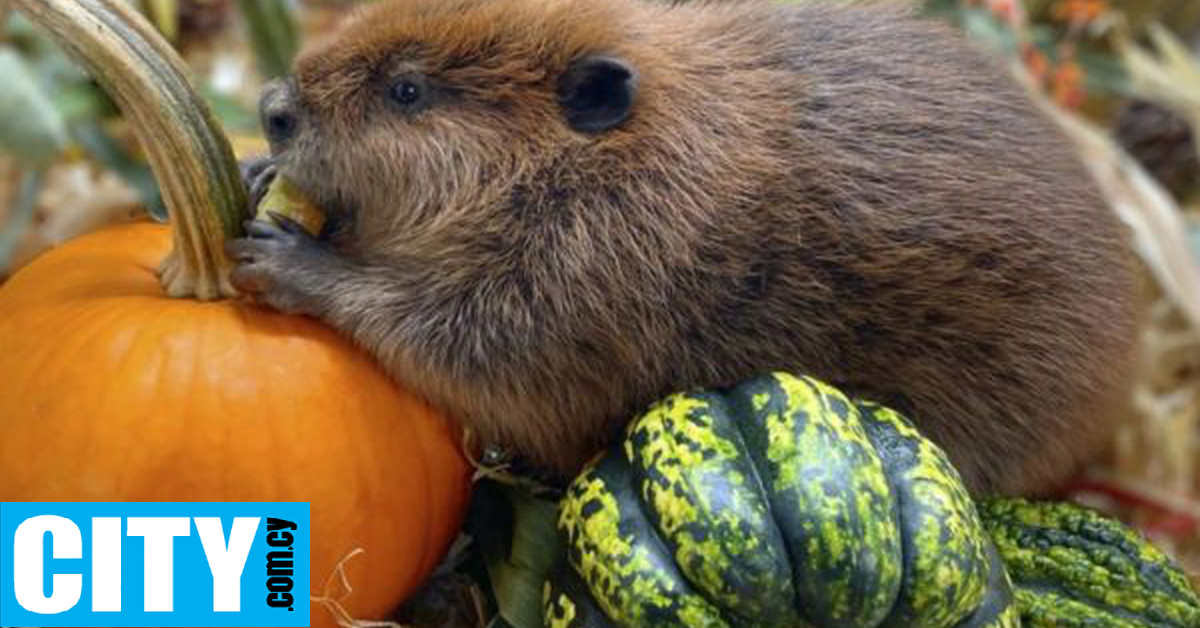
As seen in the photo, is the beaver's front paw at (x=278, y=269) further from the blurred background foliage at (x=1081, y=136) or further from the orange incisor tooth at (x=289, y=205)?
the blurred background foliage at (x=1081, y=136)

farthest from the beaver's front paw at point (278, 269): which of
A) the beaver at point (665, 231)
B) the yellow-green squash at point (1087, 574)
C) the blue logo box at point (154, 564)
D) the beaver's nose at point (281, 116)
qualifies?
the yellow-green squash at point (1087, 574)

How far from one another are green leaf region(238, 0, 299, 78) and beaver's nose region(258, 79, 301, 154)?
1.24 meters

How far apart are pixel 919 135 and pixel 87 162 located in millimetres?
2200

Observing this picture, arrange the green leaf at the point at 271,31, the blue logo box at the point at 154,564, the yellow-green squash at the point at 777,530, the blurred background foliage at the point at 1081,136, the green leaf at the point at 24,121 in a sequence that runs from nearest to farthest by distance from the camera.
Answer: the yellow-green squash at the point at 777,530 → the blue logo box at the point at 154,564 → the green leaf at the point at 24,121 → the blurred background foliage at the point at 1081,136 → the green leaf at the point at 271,31

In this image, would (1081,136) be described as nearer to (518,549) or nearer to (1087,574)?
(1087,574)

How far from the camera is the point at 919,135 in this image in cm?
227

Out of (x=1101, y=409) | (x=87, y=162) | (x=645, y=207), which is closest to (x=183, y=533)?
(x=645, y=207)

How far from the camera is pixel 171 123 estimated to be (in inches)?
83.9

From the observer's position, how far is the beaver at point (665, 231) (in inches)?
85.5

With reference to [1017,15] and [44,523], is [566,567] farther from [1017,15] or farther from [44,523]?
[1017,15]

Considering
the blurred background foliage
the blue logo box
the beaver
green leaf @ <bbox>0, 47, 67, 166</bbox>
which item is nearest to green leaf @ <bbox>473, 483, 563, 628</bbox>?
the beaver

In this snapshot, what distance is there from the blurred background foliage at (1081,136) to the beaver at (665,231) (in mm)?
652

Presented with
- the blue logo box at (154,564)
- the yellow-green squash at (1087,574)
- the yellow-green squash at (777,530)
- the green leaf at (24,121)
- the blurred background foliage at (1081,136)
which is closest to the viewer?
the yellow-green squash at (777,530)

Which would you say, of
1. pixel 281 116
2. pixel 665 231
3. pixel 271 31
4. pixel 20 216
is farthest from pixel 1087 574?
pixel 20 216
